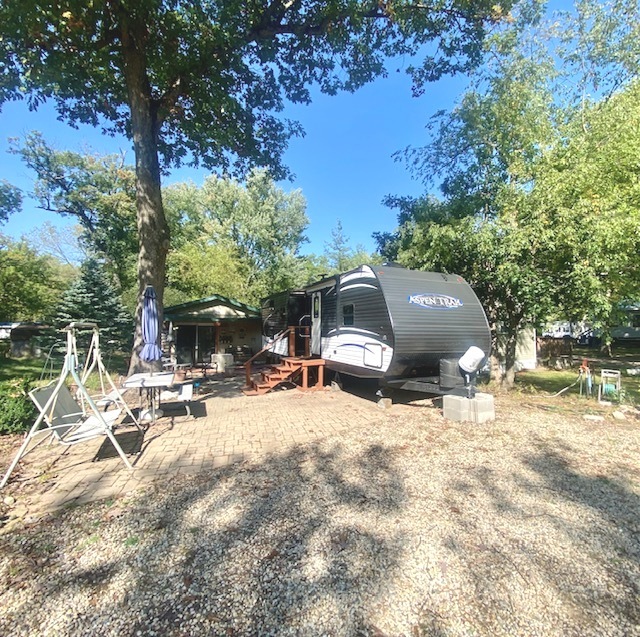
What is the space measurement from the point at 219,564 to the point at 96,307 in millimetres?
15743

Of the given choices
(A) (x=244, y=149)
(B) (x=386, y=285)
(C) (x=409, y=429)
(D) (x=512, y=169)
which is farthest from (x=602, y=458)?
(A) (x=244, y=149)

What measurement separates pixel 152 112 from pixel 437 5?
7.28 metres

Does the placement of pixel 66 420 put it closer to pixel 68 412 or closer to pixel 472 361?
pixel 68 412

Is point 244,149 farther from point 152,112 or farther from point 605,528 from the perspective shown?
point 605,528

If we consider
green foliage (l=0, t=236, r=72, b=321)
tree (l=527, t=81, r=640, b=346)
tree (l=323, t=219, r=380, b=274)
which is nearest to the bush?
tree (l=527, t=81, r=640, b=346)

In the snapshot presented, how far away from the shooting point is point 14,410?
17.9 feet

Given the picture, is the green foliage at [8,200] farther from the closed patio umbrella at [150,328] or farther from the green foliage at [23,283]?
the closed patio umbrella at [150,328]

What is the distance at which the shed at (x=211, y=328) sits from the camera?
15648mm

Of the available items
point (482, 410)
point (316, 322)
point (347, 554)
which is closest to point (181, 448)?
point (347, 554)

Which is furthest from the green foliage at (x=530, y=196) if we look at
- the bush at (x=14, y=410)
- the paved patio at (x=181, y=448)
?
the bush at (x=14, y=410)

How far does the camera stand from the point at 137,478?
13.0ft

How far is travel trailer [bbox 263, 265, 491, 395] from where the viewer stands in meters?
6.58

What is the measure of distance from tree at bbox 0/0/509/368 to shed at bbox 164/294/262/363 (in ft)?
24.4

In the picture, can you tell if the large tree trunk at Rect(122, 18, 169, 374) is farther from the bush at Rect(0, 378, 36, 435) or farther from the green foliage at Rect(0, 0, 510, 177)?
the bush at Rect(0, 378, 36, 435)
